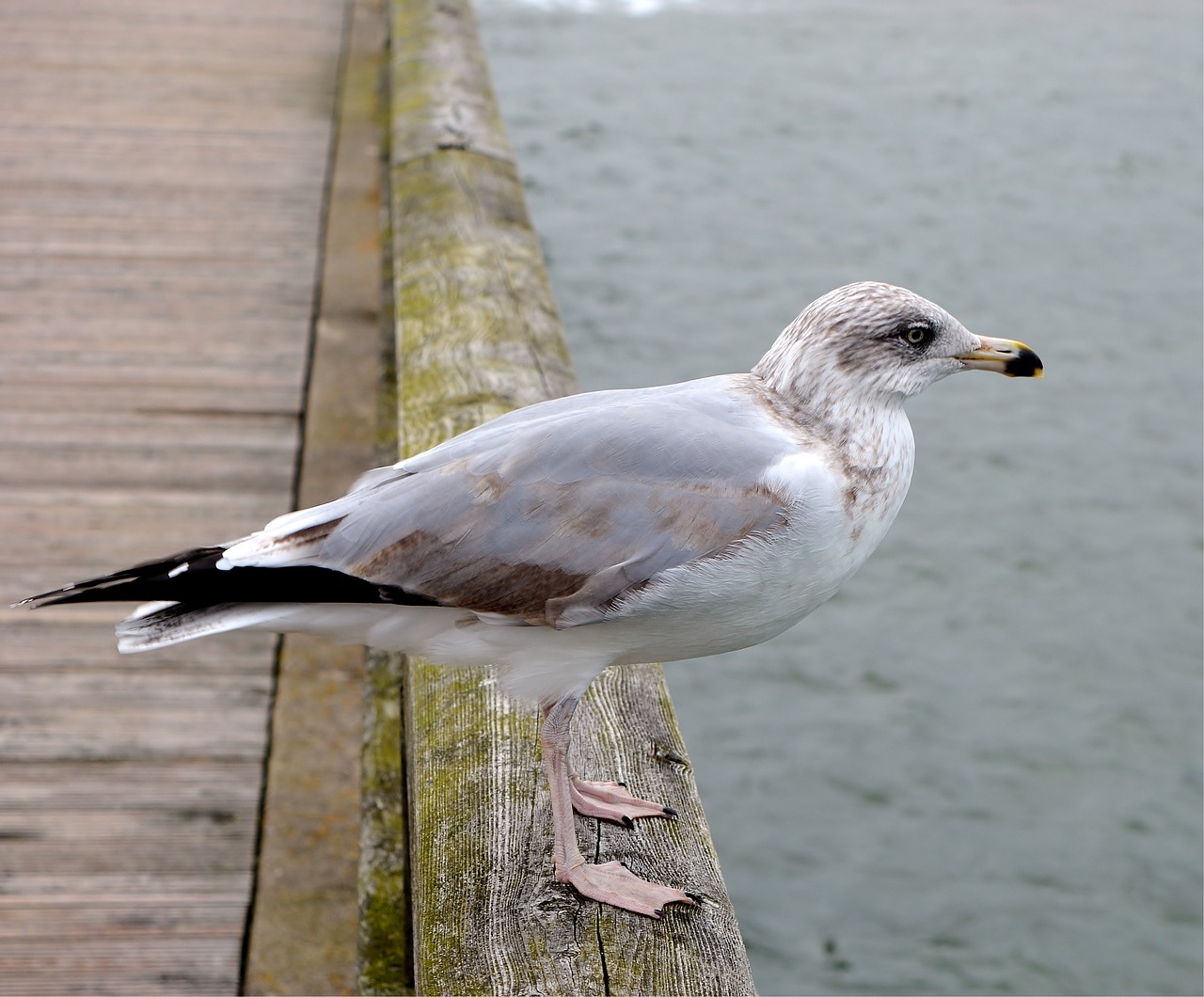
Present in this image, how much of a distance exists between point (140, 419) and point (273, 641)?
1.21m

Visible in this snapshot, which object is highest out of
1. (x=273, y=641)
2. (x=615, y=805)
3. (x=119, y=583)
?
(x=119, y=583)

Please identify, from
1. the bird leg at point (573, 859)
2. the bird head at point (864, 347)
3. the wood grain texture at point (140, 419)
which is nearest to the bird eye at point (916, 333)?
the bird head at point (864, 347)

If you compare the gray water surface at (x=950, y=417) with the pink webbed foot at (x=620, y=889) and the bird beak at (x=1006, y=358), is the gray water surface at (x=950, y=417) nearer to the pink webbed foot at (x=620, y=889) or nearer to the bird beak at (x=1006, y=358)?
the pink webbed foot at (x=620, y=889)

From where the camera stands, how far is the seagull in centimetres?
184

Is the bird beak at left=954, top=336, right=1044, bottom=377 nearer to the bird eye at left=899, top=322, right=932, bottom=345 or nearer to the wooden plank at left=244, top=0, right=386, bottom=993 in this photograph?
the bird eye at left=899, top=322, right=932, bottom=345

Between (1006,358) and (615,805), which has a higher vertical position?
(1006,358)

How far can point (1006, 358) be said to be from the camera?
6.78ft

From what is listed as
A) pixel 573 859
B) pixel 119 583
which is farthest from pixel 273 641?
pixel 573 859

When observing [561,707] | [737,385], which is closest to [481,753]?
[561,707]

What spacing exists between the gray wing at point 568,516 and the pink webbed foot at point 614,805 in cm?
31

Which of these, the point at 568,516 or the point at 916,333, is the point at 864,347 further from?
the point at 568,516

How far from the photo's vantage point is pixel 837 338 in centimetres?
194

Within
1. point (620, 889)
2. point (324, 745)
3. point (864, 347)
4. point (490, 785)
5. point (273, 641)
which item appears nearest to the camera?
point (620, 889)

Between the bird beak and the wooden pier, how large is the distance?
0.74m
